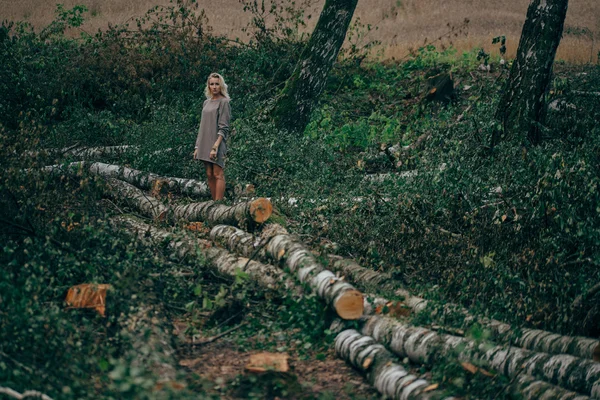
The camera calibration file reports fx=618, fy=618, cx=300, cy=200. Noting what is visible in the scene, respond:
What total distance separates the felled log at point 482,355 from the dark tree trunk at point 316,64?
25.5 feet

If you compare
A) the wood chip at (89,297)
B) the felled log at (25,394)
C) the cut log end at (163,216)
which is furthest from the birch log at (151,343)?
the cut log end at (163,216)

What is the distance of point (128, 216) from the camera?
8.41 metres

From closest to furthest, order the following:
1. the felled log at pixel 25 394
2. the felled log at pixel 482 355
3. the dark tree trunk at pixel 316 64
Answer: the felled log at pixel 25 394 < the felled log at pixel 482 355 < the dark tree trunk at pixel 316 64

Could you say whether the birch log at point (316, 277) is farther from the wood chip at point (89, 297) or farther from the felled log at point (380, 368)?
the wood chip at point (89, 297)

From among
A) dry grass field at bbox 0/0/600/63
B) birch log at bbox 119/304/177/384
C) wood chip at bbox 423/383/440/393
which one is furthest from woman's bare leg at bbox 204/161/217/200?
dry grass field at bbox 0/0/600/63

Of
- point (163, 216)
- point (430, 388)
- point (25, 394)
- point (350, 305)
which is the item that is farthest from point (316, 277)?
point (163, 216)

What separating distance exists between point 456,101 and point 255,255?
29.9 feet

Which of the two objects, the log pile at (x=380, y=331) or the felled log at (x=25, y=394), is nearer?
the felled log at (x=25, y=394)

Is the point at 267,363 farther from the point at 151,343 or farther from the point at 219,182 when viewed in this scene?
the point at 219,182

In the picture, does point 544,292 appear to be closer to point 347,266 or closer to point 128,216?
point 347,266

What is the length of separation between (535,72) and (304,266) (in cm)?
559

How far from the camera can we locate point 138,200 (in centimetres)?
891

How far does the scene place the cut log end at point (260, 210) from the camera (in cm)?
700

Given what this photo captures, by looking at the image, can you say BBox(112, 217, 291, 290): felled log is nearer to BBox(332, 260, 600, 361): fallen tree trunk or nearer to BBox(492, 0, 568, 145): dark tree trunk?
BBox(332, 260, 600, 361): fallen tree trunk
